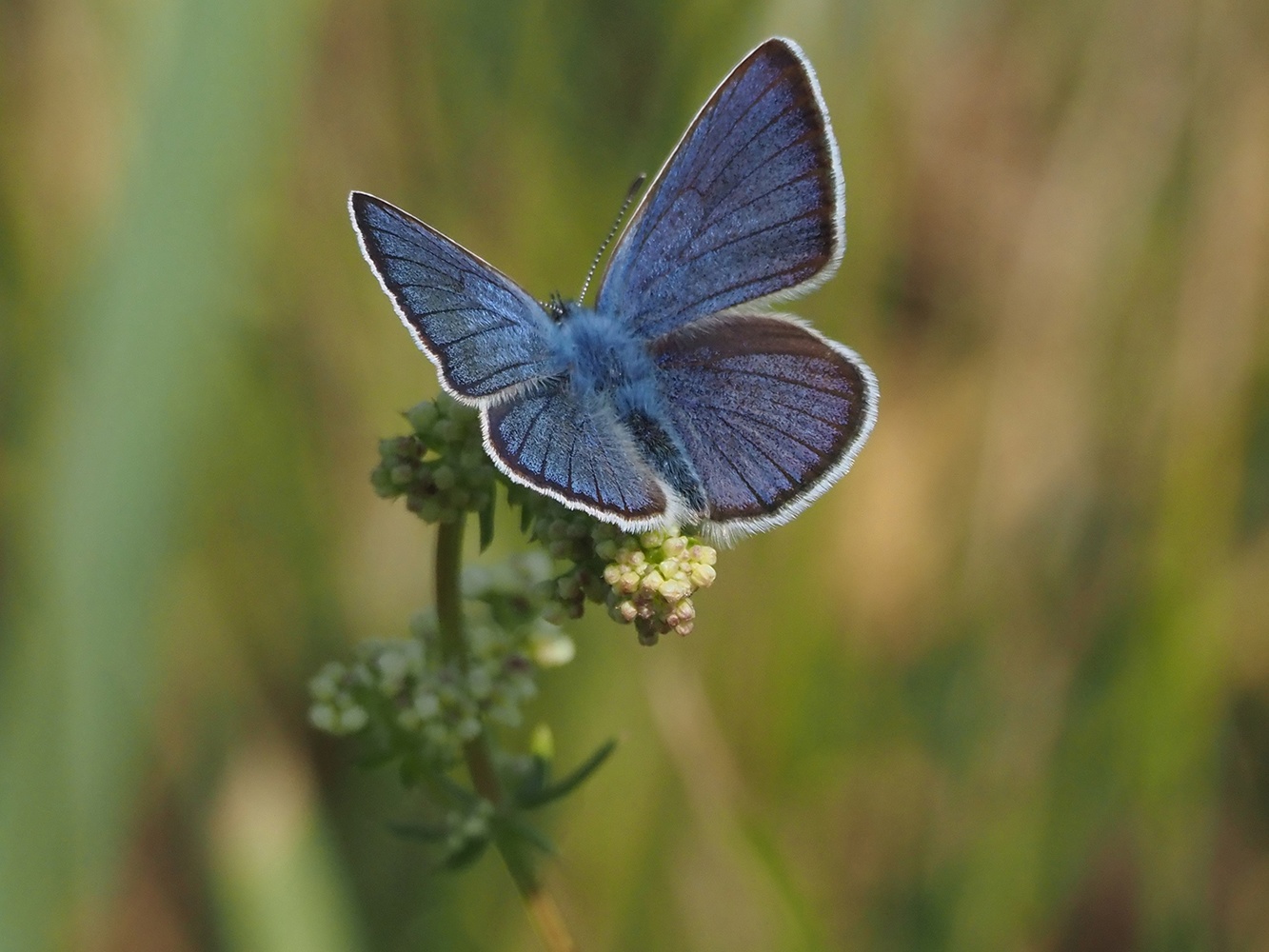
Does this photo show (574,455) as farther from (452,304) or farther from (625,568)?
(452,304)

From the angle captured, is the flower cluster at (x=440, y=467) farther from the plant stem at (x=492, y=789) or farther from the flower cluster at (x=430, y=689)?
the flower cluster at (x=430, y=689)

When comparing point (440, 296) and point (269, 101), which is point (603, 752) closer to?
point (440, 296)

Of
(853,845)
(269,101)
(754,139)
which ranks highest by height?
(269,101)

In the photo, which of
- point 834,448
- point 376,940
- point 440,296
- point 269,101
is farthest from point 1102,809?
point 269,101

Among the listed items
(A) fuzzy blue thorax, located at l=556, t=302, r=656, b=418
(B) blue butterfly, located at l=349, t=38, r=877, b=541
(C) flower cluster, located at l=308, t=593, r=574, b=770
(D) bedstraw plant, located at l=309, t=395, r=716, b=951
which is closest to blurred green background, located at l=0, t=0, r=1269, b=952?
(C) flower cluster, located at l=308, t=593, r=574, b=770

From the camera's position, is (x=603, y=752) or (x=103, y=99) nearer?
(x=603, y=752)

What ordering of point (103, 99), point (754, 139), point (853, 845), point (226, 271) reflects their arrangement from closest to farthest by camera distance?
point (754, 139) < point (226, 271) < point (853, 845) < point (103, 99)
